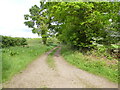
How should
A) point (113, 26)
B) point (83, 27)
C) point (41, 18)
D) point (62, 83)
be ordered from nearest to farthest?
point (62, 83) < point (113, 26) < point (83, 27) < point (41, 18)

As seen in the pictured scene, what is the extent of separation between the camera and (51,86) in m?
4.54

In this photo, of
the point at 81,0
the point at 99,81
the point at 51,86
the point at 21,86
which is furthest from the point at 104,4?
the point at 21,86

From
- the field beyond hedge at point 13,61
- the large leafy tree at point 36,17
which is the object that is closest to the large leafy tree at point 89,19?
the field beyond hedge at point 13,61

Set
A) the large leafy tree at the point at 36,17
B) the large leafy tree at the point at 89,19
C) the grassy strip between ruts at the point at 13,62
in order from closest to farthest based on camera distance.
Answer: the grassy strip between ruts at the point at 13,62
the large leafy tree at the point at 89,19
the large leafy tree at the point at 36,17

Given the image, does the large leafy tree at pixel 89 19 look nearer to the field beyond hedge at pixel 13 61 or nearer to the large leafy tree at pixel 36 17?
the field beyond hedge at pixel 13 61

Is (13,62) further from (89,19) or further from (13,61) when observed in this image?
(89,19)

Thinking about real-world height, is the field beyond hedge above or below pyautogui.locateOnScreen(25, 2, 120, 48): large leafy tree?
below

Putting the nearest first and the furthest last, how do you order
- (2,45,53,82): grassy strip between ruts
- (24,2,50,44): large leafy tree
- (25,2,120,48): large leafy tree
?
(2,45,53,82): grassy strip between ruts → (25,2,120,48): large leafy tree → (24,2,50,44): large leafy tree

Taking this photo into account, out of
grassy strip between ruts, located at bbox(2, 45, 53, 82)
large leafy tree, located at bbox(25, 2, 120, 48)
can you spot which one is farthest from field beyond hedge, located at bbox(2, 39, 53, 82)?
large leafy tree, located at bbox(25, 2, 120, 48)

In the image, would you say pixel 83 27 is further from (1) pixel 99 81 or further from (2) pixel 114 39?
(1) pixel 99 81

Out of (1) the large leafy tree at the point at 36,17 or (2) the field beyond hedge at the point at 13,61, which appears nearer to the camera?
(2) the field beyond hedge at the point at 13,61

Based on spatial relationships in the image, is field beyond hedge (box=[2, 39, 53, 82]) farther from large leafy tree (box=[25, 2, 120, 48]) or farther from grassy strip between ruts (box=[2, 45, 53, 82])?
large leafy tree (box=[25, 2, 120, 48])

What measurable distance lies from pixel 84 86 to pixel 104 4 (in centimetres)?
961

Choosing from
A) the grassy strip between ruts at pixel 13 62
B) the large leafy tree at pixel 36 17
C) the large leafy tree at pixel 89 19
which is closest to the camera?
the grassy strip between ruts at pixel 13 62
